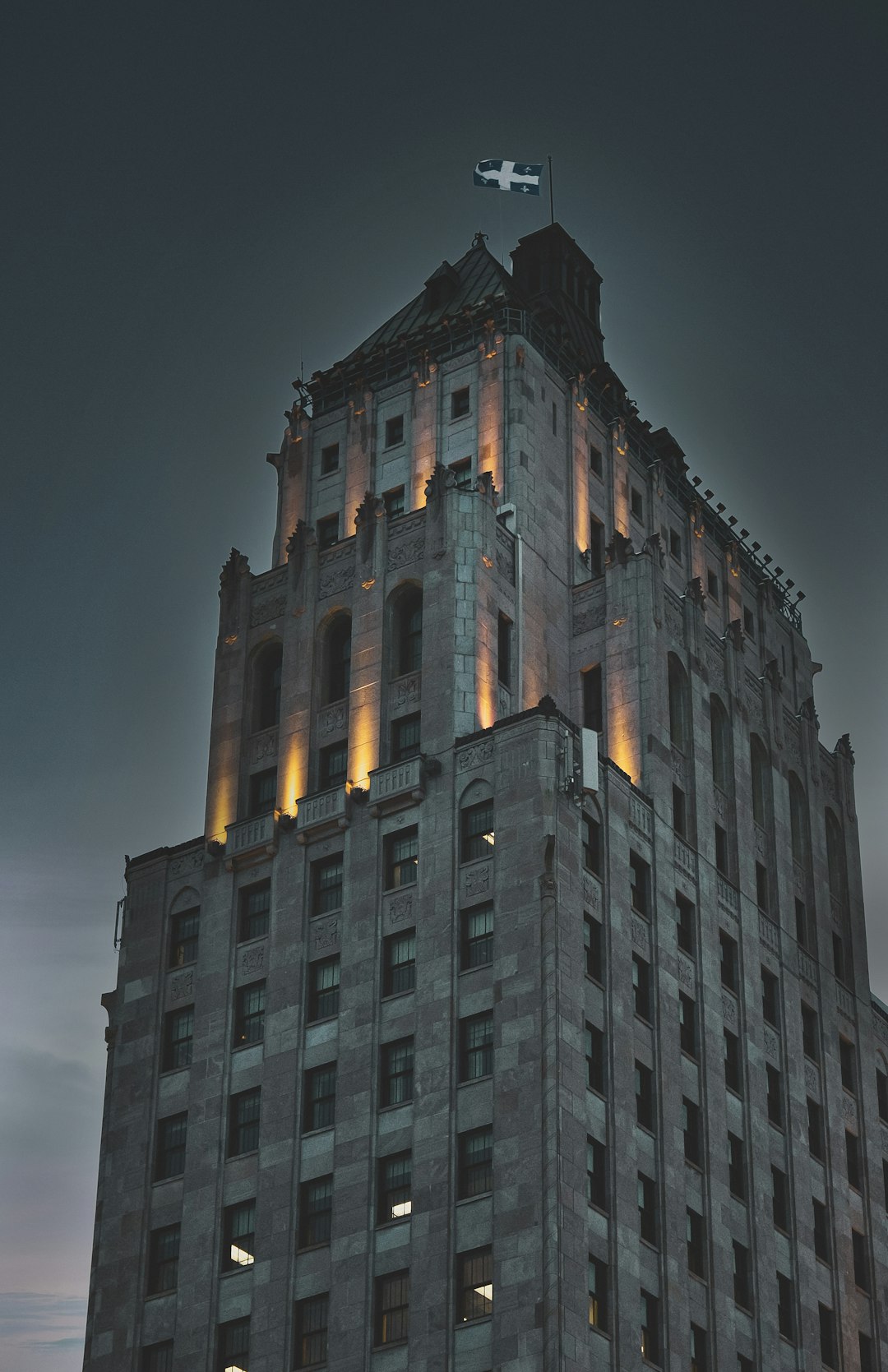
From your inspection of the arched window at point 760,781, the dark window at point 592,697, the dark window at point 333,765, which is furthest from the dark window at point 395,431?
the arched window at point 760,781

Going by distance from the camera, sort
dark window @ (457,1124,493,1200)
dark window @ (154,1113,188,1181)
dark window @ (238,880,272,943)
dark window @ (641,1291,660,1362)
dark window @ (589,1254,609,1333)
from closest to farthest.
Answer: dark window @ (589,1254,609,1333), dark window @ (457,1124,493,1200), dark window @ (641,1291,660,1362), dark window @ (154,1113,188,1181), dark window @ (238,880,272,943)

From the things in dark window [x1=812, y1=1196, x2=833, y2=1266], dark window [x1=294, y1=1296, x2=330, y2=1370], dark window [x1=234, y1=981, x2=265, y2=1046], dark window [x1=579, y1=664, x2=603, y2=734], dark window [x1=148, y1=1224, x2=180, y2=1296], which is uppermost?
dark window [x1=579, y1=664, x2=603, y2=734]

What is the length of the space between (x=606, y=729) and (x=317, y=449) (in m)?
22.0

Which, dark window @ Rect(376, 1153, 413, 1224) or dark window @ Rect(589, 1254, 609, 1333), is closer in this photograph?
dark window @ Rect(589, 1254, 609, 1333)

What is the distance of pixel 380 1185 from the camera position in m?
82.1

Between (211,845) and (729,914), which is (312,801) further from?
(729,914)

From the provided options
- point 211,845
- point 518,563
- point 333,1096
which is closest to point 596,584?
point 518,563

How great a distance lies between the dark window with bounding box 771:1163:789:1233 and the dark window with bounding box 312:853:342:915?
21.0 meters

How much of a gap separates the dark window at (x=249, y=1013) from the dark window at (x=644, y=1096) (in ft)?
47.0

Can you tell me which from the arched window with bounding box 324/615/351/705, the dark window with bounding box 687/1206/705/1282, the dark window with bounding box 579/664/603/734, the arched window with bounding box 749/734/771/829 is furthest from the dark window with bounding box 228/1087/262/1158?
the arched window with bounding box 749/734/771/829

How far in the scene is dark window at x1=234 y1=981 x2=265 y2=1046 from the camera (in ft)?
293

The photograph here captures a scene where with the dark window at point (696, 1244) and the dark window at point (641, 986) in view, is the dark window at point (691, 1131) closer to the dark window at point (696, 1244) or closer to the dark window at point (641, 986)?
the dark window at point (696, 1244)

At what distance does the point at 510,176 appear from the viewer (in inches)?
4412

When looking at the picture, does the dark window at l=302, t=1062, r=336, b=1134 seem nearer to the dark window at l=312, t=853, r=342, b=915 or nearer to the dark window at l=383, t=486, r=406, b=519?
the dark window at l=312, t=853, r=342, b=915
